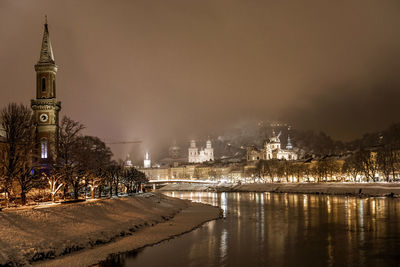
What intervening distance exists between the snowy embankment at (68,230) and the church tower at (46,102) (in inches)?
807

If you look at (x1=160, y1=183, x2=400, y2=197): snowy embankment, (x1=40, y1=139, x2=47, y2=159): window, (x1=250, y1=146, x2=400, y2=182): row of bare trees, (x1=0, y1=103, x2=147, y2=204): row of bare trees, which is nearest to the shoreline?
(x1=0, y1=103, x2=147, y2=204): row of bare trees

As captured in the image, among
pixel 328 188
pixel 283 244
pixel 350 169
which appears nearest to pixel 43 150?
pixel 283 244

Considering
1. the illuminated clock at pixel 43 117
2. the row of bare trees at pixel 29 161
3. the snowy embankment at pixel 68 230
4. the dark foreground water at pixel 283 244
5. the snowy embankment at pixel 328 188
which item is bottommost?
the snowy embankment at pixel 328 188

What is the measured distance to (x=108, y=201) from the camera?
43438 mm

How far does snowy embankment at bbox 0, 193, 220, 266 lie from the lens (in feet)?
79.6

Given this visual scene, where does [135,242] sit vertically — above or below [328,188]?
above

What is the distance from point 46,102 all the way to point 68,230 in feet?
113

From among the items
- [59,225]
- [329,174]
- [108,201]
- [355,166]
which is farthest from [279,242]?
[329,174]

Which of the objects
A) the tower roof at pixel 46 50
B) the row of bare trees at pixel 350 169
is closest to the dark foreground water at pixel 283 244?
the tower roof at pixel 46 50

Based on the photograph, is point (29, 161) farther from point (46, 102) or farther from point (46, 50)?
point (46, 50)

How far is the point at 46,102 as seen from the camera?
60.2 meters

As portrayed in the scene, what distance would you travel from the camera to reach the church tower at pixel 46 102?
2336 inches

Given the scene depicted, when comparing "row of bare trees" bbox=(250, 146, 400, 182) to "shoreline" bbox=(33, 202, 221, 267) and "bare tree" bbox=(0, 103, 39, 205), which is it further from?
"bare tree" bbox=(0, 103, 39, 205)

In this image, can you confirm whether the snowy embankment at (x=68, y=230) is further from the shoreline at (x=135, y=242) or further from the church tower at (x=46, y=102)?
the church tower at (x=46, y=102)
